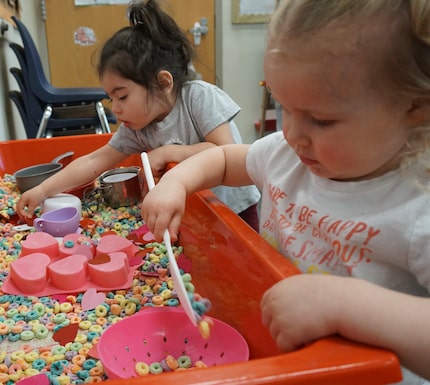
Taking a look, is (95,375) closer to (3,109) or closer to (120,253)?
(120,253)

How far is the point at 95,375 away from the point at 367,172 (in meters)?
0.37

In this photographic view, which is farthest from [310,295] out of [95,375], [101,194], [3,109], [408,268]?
[3,109]

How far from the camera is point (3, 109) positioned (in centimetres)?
180

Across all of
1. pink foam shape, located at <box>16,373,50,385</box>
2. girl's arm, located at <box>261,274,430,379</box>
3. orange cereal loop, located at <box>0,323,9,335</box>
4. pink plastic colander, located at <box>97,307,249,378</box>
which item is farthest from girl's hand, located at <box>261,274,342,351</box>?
orange cereal loop, located at <box>0,323,9,335</box>

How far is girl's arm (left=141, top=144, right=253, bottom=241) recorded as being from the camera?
23.1 inches

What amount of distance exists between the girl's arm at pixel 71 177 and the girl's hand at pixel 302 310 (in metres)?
0.73

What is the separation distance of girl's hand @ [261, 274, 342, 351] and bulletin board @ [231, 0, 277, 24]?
277 cm

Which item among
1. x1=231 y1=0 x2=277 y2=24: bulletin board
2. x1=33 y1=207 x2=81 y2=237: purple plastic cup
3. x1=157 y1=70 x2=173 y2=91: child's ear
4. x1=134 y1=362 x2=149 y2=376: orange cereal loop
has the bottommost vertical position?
x1=33 y1=207 x2=81 y2=237: purple plastic cup

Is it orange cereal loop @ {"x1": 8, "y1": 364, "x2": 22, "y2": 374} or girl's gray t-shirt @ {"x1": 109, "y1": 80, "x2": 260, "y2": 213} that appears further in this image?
girl's gray t-shirt @ {"x1": 109, "y1": 80, "x2": 260, "y2": 213}


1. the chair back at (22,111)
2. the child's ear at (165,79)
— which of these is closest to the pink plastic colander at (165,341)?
the child's ear at (165,79)

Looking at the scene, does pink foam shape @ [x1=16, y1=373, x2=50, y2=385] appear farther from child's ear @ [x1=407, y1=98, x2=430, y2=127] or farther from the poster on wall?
the poster on wall

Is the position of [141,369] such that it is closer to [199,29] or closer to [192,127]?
[192,127]

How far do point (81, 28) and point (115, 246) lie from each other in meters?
2.33

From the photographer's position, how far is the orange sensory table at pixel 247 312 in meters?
0.29
